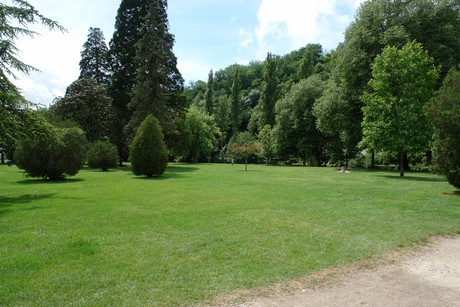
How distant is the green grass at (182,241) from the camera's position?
4949 mm

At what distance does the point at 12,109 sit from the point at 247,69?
10168 cm

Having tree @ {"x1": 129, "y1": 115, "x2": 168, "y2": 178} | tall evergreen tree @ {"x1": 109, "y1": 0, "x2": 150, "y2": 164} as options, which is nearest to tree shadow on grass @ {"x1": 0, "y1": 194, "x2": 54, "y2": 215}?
tree @ {"x1": 129, "y1": 115, "x2": 168, "y2": 178}

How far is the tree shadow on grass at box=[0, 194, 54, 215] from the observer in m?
11.5

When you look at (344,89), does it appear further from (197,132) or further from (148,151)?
(197,132)

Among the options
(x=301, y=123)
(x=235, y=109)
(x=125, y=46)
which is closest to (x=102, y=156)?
(x=125, y=46)

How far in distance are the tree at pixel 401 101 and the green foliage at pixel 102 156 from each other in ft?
80.4

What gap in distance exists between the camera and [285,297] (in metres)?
4.77

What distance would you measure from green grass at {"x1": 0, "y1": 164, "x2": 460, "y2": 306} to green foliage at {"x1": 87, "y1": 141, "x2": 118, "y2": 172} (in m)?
20.2

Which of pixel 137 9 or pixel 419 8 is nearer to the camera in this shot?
pixel 419 8

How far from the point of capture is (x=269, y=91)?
67375 millimetres

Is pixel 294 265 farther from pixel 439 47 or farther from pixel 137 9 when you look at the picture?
pixel 137 9

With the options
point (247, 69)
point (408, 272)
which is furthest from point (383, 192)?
point (247, 69)

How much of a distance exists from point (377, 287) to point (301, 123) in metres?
47.8

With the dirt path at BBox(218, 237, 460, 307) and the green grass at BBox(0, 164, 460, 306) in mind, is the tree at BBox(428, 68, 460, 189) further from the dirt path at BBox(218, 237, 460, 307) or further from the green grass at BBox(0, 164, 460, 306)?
the dirt path at BBox(218, 237, 460, 307)
